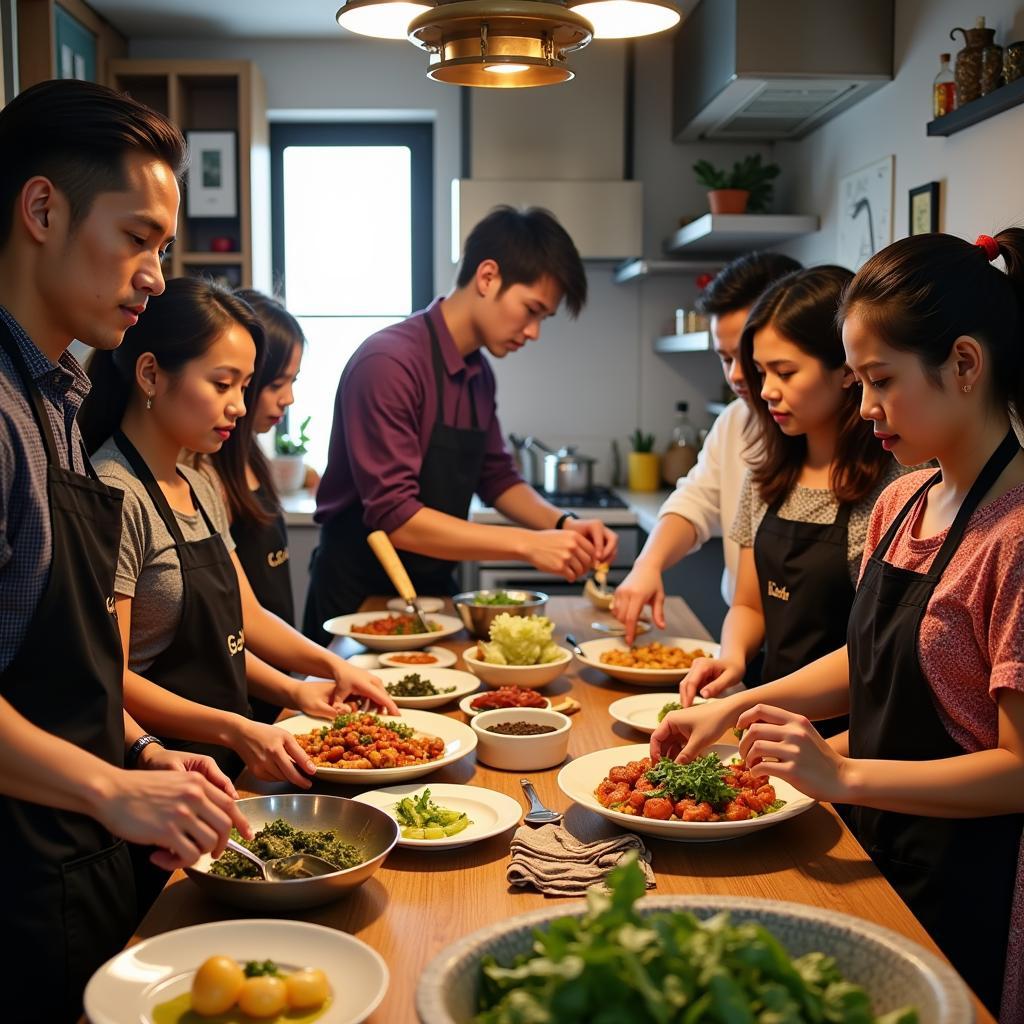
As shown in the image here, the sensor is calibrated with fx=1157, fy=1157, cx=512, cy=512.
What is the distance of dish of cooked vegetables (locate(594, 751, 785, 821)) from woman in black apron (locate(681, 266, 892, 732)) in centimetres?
51

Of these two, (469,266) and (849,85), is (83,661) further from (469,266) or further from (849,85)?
(849,85)

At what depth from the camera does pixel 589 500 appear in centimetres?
486

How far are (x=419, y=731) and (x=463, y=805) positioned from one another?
0.31m

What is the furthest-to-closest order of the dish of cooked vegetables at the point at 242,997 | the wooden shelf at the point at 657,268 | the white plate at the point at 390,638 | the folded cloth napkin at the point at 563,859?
the wooden shelf at the point at 657,268, the white plate at the point at 390,638, the folded cloth napkin at the point at 563,859, the dish of cooked vegetables at the point at 242,997

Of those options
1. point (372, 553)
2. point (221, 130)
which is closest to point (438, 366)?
point (372, 553)

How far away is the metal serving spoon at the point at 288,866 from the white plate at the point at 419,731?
11.8 inches

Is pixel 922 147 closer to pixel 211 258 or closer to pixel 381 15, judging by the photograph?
pixel 381 15

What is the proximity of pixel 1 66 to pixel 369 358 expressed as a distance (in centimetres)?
173

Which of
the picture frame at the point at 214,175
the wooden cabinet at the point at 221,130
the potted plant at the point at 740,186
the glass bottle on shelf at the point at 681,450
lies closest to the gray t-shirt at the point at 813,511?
the potted plant at the point at 740,186

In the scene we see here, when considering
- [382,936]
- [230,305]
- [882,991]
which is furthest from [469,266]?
[882,991]

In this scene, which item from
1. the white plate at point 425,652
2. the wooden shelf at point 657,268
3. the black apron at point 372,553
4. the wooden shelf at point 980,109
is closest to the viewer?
the white plate at point 425,652

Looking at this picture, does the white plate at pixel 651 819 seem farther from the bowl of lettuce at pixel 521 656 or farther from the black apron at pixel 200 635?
the black apron at pixel 200 635

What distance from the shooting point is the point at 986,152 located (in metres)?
3.03

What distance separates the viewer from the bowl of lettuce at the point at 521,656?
7.29 ft
